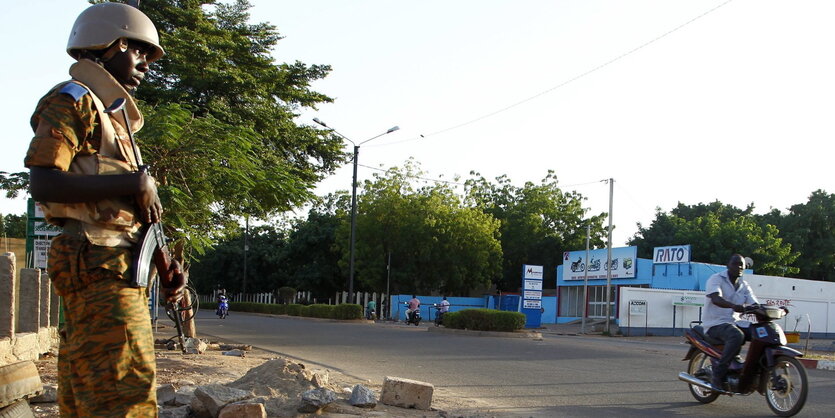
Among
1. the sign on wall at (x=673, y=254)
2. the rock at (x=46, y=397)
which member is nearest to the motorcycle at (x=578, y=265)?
the sign on wall at (x=673, y=254)

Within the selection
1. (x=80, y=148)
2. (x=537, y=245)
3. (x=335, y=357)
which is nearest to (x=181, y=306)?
(x=335, y=357)

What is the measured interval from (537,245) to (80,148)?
5753cm

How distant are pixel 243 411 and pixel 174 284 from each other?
2895 mm

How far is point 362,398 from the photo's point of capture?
698cm

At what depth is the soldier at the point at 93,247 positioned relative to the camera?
2.50 meters

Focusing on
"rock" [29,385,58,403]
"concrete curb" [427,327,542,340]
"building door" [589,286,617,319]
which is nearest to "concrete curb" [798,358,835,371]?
"concrete curb" [427,327,542,340]

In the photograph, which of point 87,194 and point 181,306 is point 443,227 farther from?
point 87,194

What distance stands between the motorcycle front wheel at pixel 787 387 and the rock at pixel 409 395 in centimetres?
336

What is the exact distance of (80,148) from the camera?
8.58 ft

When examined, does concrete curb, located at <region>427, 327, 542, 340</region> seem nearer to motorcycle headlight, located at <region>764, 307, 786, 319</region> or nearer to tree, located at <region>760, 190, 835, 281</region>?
motorcycle headlight, located at <region>764, 307, 786, 319</region>

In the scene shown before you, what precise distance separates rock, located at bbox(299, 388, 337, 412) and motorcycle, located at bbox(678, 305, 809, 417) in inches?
164

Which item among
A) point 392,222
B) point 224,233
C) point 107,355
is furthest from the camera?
point 392,222

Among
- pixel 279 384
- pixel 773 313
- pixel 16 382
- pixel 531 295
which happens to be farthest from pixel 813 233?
pixel 16 382

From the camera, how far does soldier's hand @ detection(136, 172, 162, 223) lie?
2623 mm
